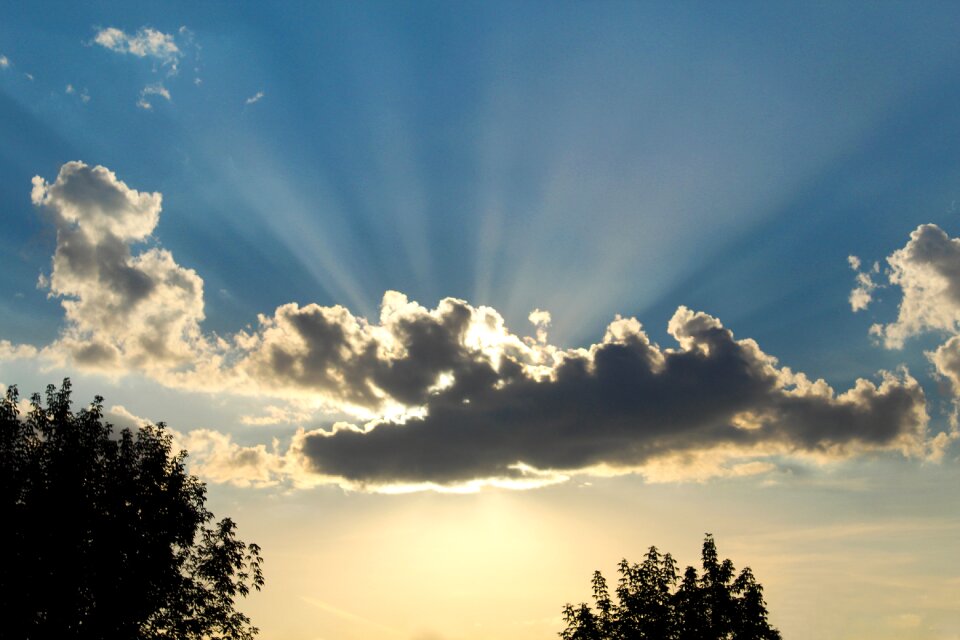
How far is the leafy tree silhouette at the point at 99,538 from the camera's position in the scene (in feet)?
140

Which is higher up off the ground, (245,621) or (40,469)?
(40,469)

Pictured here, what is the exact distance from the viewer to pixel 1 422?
45094 mm

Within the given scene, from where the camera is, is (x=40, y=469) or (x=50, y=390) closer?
(x=40, y=469)

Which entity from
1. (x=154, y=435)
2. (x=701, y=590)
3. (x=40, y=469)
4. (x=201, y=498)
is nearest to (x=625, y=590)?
(x=701, y=590)

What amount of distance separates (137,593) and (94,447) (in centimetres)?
942

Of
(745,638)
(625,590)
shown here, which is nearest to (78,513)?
(625,590)

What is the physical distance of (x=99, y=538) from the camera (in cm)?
4531

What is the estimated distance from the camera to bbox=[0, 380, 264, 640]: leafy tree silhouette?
4278 cm

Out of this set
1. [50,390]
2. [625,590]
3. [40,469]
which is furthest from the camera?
[625,590]

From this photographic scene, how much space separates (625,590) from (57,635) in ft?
113

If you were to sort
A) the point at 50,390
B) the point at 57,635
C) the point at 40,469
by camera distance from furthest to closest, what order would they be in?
1. the point at 50,390
2. the point at 40,469
3. the point at 57,635

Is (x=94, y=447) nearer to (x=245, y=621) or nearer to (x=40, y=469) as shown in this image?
(x=40, y=469)

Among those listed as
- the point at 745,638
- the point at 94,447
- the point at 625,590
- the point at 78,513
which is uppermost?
the point at 94,447

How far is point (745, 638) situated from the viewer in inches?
1817
